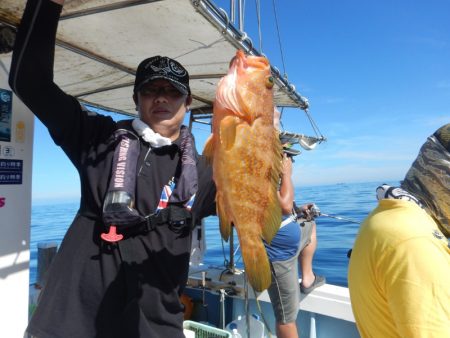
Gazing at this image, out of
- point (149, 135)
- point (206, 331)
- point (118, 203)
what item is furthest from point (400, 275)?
point (206, 331)

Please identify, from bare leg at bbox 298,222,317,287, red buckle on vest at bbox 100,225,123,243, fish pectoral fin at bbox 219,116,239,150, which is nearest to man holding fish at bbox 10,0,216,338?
red buckle on vest at bbox 100,225,123,243

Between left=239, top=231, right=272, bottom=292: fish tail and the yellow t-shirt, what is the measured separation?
43 cm

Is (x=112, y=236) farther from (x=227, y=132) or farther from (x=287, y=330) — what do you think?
(x=287, y=330)

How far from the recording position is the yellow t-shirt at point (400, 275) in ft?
3.65

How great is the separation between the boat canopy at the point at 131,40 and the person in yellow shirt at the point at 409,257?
60.8 inches

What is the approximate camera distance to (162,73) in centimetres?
175

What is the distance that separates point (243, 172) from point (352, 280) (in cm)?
71

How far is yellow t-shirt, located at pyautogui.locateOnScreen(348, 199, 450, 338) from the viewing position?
1111mm

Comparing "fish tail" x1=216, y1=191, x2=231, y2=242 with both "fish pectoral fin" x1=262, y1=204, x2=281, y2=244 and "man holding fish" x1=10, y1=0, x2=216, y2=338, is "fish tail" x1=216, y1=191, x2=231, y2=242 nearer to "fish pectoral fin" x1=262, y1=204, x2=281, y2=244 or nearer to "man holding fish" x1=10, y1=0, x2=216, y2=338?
"fish pectoral fin" x1=262, y1=204, x2=281, y2=244

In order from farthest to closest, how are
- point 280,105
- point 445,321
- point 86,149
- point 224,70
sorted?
point 280,105
point 224,70
point 86,149
point 445,321

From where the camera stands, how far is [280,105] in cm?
451

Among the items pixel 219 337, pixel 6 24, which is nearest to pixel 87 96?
pixel 6 24

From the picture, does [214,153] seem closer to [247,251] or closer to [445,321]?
[247,251]

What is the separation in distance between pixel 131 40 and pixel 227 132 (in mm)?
1611
